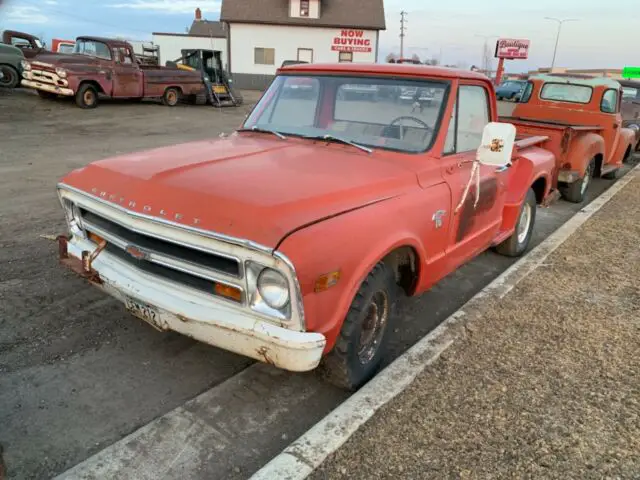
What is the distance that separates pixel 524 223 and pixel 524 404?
10.4 feet

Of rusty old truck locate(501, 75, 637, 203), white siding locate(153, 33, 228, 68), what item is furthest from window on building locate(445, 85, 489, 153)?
white siding locate(153, 33, 228, 68)

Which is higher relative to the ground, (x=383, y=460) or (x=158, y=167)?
(x=158, y=167)

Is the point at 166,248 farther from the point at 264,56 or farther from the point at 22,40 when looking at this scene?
the point at 264,56

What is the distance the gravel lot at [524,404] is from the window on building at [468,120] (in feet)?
4.40

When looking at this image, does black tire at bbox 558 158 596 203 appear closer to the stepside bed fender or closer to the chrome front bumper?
the stepside bed fender

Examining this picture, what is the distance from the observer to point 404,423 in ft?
8.90

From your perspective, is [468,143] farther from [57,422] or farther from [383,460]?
[57,422]

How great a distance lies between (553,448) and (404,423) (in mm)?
745

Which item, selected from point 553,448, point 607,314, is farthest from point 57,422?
point 607,314

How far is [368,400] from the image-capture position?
287 centimetres

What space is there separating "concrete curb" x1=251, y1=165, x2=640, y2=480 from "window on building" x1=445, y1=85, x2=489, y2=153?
4.17 feet

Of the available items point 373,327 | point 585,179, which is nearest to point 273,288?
point 373,327

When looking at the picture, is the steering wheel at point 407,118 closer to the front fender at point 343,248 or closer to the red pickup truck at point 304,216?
the red pickup truck at point 304,216

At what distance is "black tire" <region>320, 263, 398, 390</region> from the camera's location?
2.82 m
